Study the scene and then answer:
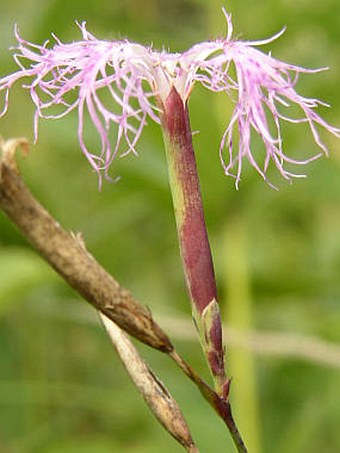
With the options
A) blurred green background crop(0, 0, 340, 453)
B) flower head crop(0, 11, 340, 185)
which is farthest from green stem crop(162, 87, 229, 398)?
blurred green background crop(0, 0, 340, 453)

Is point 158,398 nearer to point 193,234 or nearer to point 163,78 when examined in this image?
point 193,234

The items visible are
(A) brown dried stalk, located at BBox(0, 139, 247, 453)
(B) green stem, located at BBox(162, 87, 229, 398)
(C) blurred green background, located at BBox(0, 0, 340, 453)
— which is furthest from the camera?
(C) blurred green background, located at BBox(0, 0, 340, 453)

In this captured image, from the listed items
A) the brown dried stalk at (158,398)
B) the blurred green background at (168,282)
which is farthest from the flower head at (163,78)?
the blurred green background at (168,282)

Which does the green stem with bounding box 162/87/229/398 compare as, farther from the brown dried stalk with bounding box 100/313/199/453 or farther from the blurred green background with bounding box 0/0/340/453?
the blurred green background with bounding box 0/0/340/453

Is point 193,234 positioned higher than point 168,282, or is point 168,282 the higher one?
point 168,282

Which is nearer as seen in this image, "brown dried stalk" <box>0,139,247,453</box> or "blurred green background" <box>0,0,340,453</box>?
"brown dried stalk" <box>0,139,247,453</box>

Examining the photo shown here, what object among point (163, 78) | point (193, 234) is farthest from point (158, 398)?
point (163, 78)

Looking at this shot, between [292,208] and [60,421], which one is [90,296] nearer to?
[60,421]

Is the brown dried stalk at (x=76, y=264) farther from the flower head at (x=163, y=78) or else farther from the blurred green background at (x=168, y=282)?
the blurred green background at (x=168, y=282)

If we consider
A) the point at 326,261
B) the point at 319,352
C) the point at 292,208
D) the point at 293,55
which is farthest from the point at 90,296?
the point at 292,208
